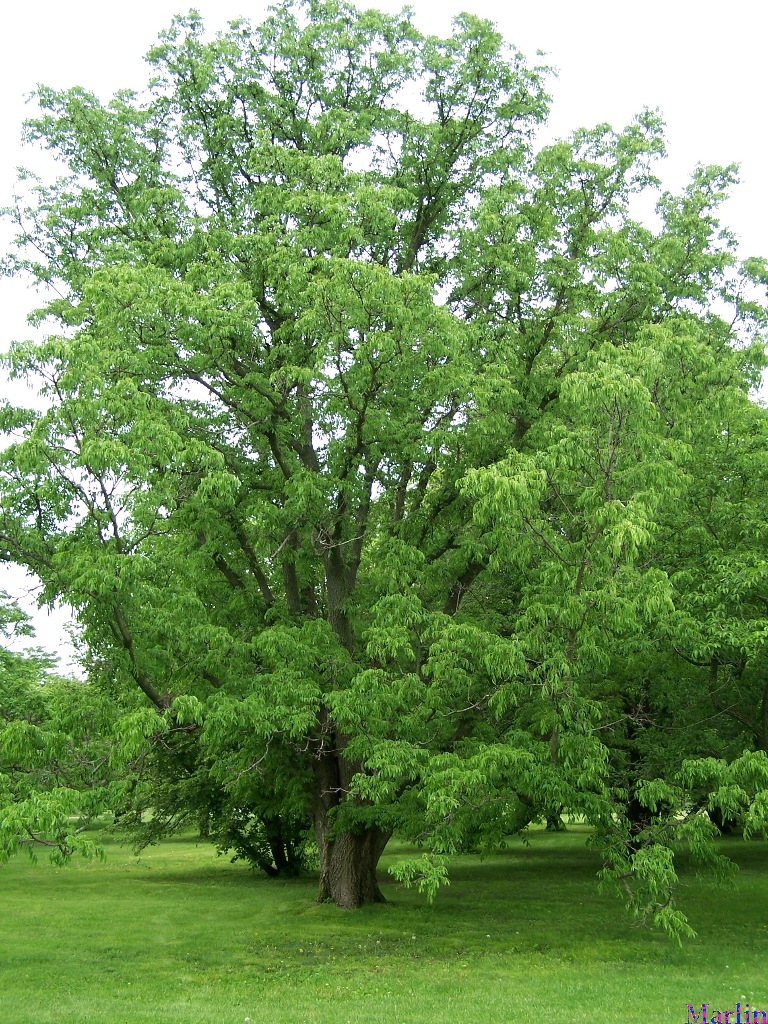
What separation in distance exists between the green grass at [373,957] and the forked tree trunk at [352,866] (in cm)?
38

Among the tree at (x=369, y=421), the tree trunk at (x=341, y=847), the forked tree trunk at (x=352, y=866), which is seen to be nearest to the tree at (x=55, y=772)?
the tree at (x=369, y=421)

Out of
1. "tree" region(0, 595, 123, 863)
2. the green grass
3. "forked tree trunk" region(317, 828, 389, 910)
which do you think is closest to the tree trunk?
"forked tree trunk" region(317, 828, 389, 910)

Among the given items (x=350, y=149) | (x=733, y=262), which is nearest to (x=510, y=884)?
(x=733, y=262)

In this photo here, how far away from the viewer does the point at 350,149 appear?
16.9 m

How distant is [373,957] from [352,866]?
362 cm

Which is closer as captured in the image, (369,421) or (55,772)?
(55,772)

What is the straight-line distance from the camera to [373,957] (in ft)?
44.3

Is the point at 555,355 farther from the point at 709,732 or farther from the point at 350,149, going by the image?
the point at 709,732

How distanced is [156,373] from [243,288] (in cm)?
194

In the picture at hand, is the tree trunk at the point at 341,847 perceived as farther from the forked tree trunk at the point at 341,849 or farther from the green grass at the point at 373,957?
the green grass at the point at 373,957

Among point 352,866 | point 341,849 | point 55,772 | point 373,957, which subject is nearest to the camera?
point 55,772

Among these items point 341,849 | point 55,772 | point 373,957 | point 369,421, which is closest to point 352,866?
point 341,849

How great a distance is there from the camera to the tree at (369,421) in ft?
37.0

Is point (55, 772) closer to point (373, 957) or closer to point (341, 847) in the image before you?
point (373, 957)
